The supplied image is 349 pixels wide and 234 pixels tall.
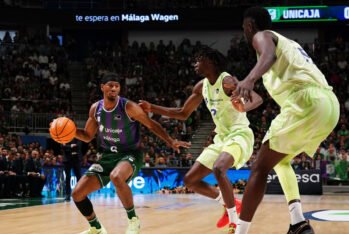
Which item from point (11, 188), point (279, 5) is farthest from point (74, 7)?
point (11, 188)

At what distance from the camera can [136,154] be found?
7023 mm

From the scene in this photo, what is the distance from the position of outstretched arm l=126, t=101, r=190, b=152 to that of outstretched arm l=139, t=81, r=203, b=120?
0.27 ft

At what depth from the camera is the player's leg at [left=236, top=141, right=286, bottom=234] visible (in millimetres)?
4684

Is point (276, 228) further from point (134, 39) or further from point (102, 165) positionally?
point (134, 39)

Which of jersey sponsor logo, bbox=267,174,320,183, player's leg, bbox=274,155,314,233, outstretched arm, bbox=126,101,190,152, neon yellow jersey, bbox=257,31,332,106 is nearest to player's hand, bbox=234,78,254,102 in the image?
neon yellow jersey, bbox=257,31,332,106

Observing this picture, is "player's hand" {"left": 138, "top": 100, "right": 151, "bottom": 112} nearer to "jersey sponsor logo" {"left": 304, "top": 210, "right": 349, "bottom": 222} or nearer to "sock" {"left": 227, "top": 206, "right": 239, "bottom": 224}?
"sock" {"left": 227, "top": 206, "right": 239, "bottom": 224}

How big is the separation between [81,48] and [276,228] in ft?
78.8

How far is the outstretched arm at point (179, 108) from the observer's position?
22.6 feet

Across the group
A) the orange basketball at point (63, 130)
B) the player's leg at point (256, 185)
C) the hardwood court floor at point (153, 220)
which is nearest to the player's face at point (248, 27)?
the player's leg at point (256, 185)

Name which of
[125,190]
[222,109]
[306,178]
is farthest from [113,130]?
[306,178]

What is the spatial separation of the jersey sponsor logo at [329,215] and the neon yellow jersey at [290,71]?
13.1 feet

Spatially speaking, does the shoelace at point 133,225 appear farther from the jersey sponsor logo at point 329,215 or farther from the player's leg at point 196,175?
the jersey sponsor logo at point 329,215

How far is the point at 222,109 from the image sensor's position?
708 centimetres

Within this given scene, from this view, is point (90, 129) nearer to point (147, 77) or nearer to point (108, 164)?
point (108, 164)
